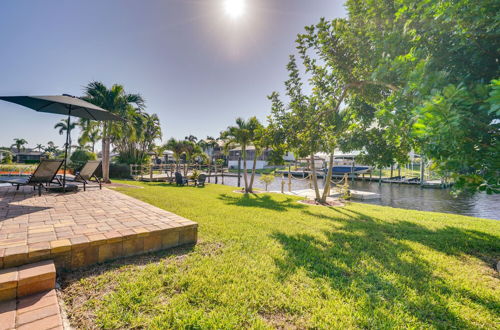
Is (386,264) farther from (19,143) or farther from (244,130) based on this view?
(19,143)

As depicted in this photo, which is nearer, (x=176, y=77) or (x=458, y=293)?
(x=458, y=293)

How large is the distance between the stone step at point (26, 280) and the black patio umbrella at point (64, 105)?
14.9 ft

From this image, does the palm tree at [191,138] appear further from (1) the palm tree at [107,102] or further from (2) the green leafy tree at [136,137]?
(1) the palm tree at [107,102]

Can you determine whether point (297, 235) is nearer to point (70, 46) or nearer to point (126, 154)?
point (70, 46)

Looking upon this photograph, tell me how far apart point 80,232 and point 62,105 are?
5501 millimetres

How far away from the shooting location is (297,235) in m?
4.50

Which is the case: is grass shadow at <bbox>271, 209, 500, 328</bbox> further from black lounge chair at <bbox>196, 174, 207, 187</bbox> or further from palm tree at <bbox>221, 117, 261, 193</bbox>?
black lounge chair at <bbox>196, 174, 207, 187</bbox>

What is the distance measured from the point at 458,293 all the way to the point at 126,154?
1163 inches

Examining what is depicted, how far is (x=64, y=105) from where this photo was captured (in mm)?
6336

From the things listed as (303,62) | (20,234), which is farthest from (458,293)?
(303,62)

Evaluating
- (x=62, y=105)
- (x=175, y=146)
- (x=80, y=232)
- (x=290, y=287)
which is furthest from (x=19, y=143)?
(x=290, y=287)

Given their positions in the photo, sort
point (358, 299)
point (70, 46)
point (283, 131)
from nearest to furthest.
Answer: point (358, 299), point (283, 131), point (70, 46)

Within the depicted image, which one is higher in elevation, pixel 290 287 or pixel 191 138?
pixel 191 138

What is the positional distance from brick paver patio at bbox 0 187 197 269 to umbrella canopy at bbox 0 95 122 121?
105 inches
